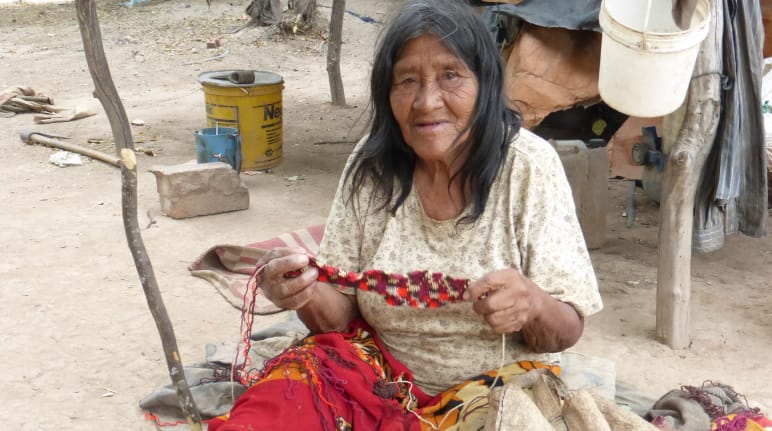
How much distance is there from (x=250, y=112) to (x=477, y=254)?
4.52 metres

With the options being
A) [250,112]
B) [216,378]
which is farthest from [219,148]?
[216,378]

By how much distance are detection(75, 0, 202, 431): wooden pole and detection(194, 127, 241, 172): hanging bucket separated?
3.62 m

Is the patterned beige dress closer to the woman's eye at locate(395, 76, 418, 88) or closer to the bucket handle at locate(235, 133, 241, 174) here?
the woman's eye at locate(395, 76, 418, 88)

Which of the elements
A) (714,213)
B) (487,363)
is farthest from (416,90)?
(714,213)

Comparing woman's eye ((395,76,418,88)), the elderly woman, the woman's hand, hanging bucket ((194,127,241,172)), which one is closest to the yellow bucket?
hanging bucket ((194,127,241,172))

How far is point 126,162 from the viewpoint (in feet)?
7.21

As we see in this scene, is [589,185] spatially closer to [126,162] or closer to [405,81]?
[405,81]

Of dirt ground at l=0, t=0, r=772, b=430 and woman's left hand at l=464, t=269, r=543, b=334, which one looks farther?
dirt ground at l=0, t=0, r=772, b=430

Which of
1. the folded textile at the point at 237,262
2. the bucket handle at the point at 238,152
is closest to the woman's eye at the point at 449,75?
the folded textile at the point at 237,262

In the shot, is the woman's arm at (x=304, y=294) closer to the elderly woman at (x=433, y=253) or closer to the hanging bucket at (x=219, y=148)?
the elderly woman at (x=433, y=253)

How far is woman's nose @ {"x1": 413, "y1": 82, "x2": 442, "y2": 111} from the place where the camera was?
2053 mm

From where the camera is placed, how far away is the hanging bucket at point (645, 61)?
286 centimetres

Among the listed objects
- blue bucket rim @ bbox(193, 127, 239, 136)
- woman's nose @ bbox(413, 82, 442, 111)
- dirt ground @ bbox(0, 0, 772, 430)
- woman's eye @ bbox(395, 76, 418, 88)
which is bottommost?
dirt ground @ bbox(0, 0, 772, 430)

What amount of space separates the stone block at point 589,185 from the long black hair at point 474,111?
2.44m
